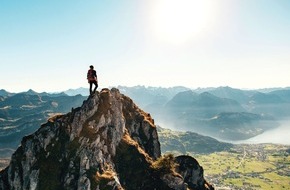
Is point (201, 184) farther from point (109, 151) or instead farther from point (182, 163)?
point (109, 151)

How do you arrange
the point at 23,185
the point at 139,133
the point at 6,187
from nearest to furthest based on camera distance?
the point at 23,185
the point at 6,187
the point at 139,133

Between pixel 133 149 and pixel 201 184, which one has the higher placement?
pixel 133 149

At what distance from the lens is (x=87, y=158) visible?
87562 millimetres

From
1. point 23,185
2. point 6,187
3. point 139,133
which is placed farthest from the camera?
point 139,133

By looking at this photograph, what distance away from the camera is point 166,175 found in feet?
314

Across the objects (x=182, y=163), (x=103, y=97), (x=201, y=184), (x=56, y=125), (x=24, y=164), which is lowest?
(x=201, y=184)

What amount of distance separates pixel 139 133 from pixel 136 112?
8474mm

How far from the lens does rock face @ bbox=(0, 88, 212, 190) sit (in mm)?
86875

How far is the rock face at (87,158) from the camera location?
86875 millimetres

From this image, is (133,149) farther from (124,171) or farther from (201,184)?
(201,184)

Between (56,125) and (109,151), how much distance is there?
17774 mm

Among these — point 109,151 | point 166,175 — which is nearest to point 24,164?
point 109,151

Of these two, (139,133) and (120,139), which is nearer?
(120,139)

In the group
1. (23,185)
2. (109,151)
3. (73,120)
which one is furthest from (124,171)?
(23,185)
